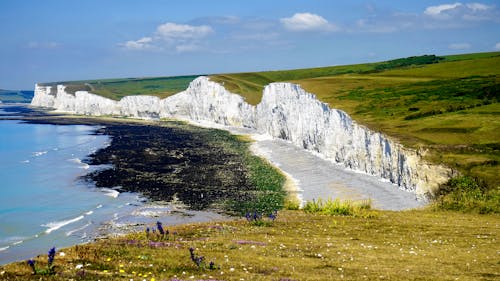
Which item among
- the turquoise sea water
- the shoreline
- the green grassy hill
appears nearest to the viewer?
the turquoise sea water

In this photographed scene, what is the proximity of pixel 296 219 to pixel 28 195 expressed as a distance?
38.6 metres

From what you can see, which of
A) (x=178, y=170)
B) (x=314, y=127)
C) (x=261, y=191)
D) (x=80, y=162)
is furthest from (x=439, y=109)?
(x=80, y=162)

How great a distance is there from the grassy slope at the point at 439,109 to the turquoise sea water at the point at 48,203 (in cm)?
3329

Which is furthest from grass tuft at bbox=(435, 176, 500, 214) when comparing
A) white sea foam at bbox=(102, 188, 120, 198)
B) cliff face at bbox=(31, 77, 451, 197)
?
white sea foam at bbox=(102, 188, 120, 198)

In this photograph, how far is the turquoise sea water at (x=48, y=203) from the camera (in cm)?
3577

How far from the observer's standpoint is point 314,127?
87.1 metres

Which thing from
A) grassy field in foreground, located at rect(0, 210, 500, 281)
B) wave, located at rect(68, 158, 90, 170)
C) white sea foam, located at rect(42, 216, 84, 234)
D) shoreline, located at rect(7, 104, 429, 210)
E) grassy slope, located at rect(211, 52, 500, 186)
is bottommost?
white sea foam, located at rect(42, 216, 84, 234)

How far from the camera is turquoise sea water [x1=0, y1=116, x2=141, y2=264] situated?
35.8 metres

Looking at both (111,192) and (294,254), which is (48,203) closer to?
(111,192)

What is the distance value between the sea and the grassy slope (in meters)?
24.7

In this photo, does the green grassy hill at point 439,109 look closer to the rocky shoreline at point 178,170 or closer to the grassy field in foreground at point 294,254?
the grassy field in foreground at point 294,254

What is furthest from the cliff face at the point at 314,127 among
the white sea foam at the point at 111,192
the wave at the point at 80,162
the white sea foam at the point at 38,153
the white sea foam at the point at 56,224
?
the white sea foam at the point at 38,153

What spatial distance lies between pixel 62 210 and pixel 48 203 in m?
4.45

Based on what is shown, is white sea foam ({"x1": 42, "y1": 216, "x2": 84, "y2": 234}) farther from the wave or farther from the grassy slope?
the grassy slope
